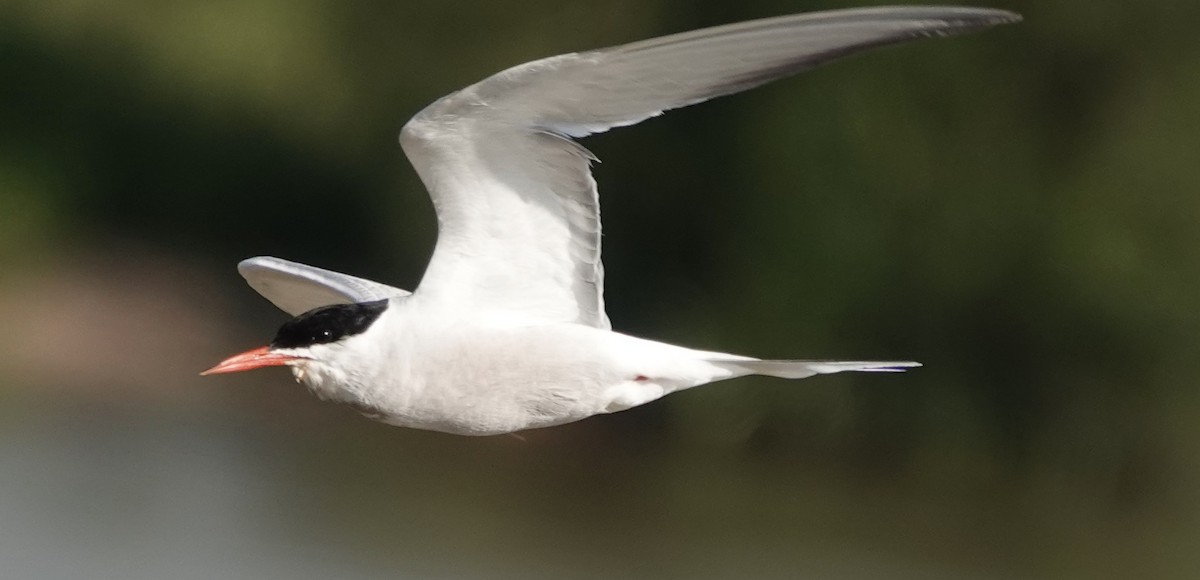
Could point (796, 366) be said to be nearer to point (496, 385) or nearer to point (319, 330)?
point (496, 385)

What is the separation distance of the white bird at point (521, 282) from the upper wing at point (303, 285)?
1.48ft

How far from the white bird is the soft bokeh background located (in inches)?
174

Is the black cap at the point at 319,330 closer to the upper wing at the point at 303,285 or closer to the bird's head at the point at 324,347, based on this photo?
the bird's head at the point at 324,347

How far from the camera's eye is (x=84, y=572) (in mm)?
7164

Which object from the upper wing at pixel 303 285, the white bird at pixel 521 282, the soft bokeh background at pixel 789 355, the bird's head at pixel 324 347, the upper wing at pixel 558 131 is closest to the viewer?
the upper wing at pixel 558 131

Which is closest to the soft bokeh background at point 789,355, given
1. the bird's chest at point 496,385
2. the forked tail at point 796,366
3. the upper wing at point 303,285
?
the upper wing at point 303,285

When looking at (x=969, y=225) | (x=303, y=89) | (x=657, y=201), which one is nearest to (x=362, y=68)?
(x=303, y=89)

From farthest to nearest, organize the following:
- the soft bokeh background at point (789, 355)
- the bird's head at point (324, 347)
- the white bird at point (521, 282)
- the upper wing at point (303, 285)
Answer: the soft bokeh background at point (789, 355) < the upper wing at point (303, 285) < the bird's head at point (324, 347) < the white bird at point (521, 282)

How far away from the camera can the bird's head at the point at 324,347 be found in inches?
115

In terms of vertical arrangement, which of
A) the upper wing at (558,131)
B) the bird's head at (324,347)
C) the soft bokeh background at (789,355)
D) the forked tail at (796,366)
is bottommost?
the soft bokeh background at (789,355)

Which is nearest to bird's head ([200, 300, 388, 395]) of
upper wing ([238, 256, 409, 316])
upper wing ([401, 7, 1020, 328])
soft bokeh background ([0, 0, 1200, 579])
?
upper wing ([401, 7, 1020, 328])

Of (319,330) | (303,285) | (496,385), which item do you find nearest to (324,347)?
(319,330)

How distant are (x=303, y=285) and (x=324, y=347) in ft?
3.11

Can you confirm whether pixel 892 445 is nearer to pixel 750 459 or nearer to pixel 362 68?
pixel 750 459
